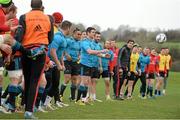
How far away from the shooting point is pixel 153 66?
71.3ft

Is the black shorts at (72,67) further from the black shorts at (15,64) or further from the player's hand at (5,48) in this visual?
the player's hand at (5,48)

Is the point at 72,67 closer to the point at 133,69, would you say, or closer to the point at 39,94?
the point at 39,94

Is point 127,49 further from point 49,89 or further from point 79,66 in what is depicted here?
point 49,89

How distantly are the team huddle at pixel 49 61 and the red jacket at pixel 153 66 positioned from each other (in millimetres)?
491

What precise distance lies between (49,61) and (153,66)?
11198mm

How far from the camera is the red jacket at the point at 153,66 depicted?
21522mm

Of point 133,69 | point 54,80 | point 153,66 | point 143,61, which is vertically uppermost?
point 143,61

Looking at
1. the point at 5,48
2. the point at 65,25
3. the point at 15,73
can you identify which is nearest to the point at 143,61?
the point at 65,25

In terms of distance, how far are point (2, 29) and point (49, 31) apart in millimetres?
858

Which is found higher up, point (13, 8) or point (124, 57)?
point (13, 8)

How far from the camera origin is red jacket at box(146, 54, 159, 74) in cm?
2152

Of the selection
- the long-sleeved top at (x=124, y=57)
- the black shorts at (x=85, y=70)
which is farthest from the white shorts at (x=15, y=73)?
the long-sleeved top at (x=124, y=57)

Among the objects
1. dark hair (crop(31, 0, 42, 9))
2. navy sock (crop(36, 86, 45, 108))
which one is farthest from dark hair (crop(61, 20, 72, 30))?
dark hair (crop(31, 0, 42, 9))

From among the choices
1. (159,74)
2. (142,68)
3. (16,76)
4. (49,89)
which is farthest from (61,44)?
(159,74)
